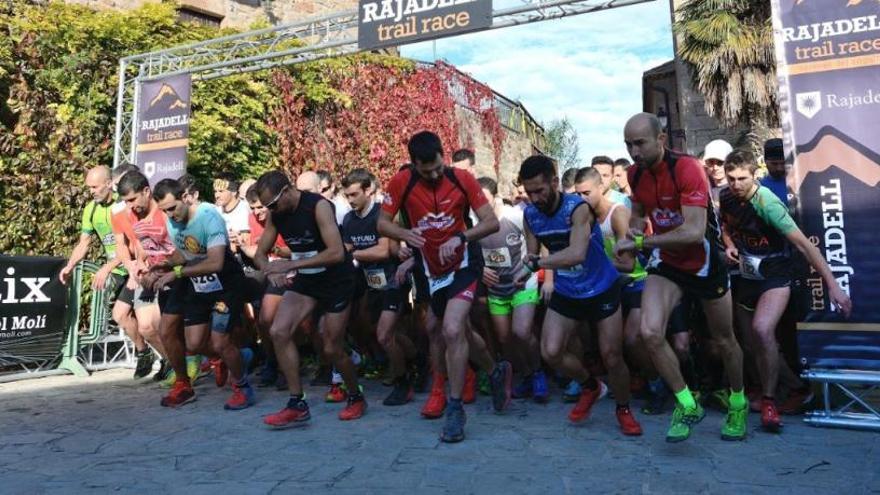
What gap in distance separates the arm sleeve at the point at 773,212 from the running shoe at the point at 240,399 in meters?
4.26

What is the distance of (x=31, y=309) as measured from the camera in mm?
7238

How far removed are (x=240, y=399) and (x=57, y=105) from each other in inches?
264

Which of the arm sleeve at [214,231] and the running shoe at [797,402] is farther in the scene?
the arm sleeve at [214,231]

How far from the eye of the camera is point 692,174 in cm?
412

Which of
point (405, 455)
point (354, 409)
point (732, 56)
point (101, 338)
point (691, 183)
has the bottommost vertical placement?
point (405, 455)

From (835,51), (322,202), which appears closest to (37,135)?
(322,202)

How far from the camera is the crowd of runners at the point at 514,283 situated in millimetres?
4387

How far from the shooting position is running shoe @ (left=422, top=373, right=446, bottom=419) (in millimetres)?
5141

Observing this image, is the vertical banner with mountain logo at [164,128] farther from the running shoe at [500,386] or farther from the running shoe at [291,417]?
the running shoe at [500,386]

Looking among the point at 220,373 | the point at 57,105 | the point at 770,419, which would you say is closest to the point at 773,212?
the point at 770,419

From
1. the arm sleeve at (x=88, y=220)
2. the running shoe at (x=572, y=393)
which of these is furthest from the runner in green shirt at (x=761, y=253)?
the arm sleeve at (x=88, y=220)

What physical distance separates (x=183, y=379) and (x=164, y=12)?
26.4 feet

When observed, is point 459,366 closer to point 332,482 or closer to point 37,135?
point 332,482

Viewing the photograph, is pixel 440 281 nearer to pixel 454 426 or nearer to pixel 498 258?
pixel 454 426
